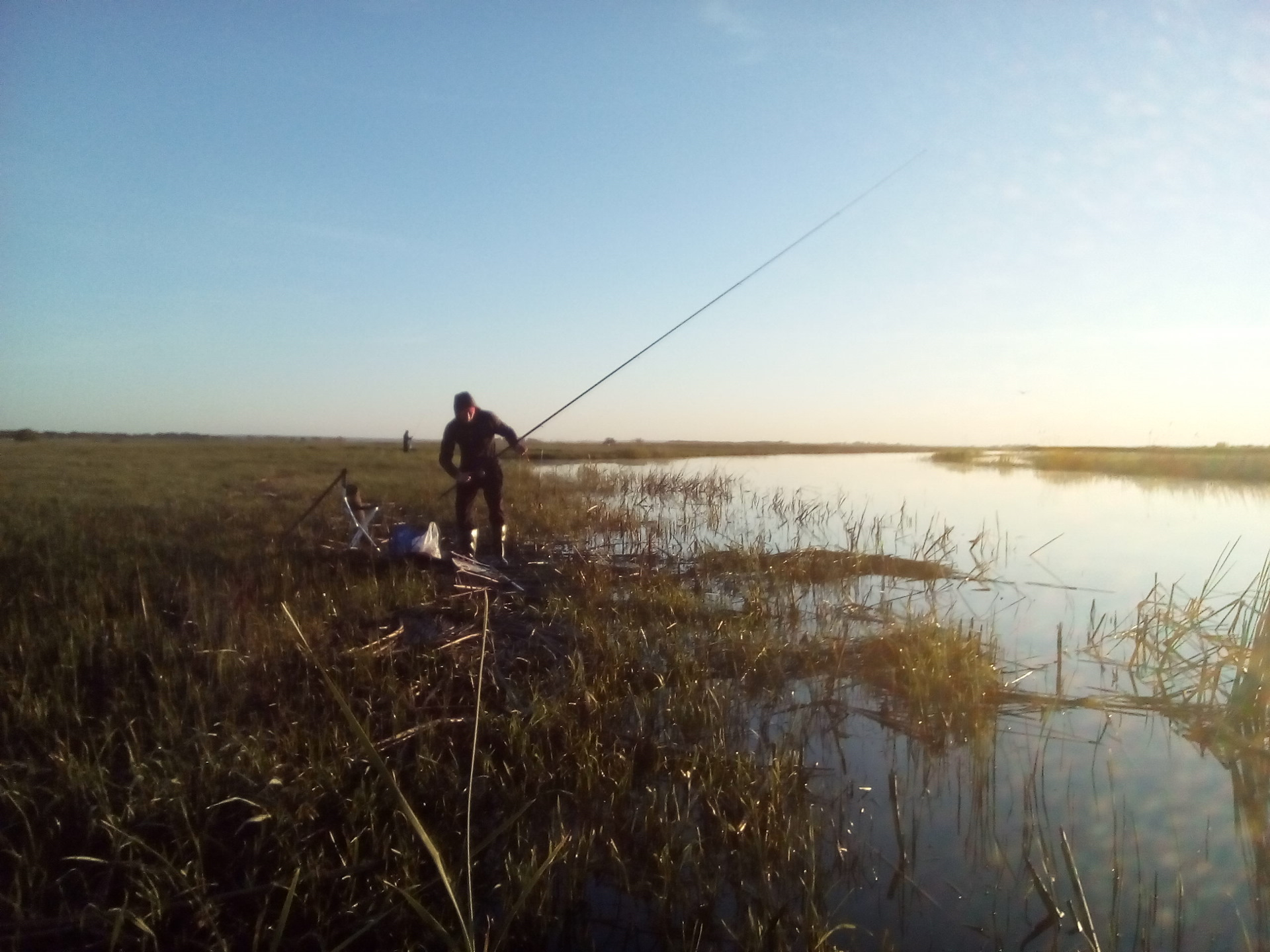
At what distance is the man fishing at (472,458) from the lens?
8.12 metres

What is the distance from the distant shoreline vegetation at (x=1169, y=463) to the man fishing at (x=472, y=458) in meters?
22.7

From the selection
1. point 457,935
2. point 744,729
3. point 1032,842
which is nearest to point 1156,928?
point 1032,842

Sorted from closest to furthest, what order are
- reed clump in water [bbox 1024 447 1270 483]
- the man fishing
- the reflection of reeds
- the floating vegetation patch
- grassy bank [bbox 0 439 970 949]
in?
grassy bank [bbox 0 439 970 949], the reflection of reeds, the man fishing, the floating vegetation patch, reed clump in water [bbox 1024 447 1270 483]

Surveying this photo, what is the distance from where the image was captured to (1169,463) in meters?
27.3

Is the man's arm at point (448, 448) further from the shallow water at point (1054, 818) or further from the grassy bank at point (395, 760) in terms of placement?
the shallow water at point (1054, 818)

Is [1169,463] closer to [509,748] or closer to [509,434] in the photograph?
[509,434]

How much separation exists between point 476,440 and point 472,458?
0.22m

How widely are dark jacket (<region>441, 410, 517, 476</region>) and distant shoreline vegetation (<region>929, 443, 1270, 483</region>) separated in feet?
74.8

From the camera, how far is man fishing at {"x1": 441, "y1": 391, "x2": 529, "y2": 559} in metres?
8.12

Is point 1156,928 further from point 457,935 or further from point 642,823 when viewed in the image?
point 457,935

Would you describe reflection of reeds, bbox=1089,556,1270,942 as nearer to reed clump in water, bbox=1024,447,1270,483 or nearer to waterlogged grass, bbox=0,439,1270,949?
waterlogged grass, bbox=0,439,1270,949

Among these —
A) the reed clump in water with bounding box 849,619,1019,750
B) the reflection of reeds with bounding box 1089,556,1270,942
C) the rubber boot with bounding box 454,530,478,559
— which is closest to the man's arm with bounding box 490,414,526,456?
the rubber boot with bounding box 454,530,478,559

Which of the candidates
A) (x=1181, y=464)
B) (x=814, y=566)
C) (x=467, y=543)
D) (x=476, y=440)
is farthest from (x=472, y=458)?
(x=1181, y=464)

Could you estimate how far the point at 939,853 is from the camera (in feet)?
10.6
